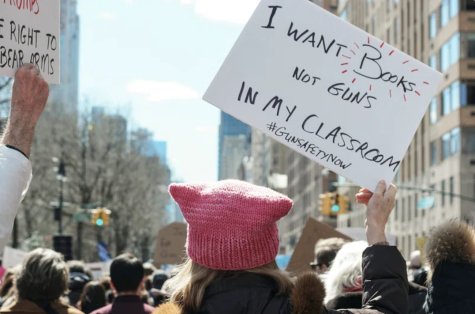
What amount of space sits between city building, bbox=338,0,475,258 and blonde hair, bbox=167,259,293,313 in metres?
34.7

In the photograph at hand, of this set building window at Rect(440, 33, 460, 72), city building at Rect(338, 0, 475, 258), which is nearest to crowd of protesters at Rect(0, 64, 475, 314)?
city building at Rect(338, 0, 475, 258)

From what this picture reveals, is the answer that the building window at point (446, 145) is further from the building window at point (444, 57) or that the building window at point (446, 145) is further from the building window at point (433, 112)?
the building window at point (444, 57)

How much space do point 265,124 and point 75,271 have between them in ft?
22.2

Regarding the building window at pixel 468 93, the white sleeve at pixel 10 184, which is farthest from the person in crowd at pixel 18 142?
the building window at pixel 468 93

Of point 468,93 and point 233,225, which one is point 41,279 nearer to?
point 233,225

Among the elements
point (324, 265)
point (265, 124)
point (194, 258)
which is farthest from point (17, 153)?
point (324, 265)

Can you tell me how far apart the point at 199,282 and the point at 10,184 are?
0.75 metres

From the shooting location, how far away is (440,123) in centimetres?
4784

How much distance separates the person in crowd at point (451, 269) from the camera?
4316mm

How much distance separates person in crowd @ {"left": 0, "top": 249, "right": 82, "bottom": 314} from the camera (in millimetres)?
5359

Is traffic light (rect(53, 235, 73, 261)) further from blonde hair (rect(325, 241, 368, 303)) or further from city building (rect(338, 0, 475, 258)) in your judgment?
blonde hair (rect(325, 241, 368, 303))

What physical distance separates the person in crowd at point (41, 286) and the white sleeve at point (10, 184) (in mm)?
2692

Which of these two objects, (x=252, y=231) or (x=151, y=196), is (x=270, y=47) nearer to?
(x=252, y=231)

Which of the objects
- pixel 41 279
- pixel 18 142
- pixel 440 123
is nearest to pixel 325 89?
pixel 18 142
